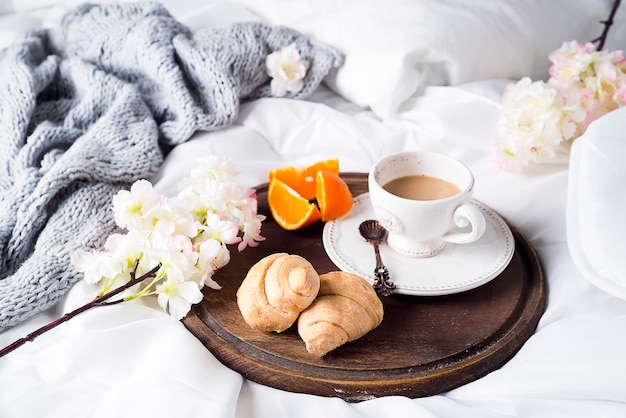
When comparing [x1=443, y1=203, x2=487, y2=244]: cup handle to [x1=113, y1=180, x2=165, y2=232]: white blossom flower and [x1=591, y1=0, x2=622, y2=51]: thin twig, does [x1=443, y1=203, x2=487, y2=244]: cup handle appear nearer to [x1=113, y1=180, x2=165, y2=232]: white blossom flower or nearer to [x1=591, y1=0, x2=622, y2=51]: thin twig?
[x1=113, y1=180, x2=165, y2=232]: white blossom flower

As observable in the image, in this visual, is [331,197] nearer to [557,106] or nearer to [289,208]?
[289,208]

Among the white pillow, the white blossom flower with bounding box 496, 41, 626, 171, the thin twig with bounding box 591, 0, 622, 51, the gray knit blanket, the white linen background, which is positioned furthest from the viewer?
the thin twig with bounding box 591, 0, 622, 51

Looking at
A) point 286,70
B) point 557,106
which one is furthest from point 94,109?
point 557,106

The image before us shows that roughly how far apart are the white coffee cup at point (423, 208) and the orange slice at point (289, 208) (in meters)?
0.12

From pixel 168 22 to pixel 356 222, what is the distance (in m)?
0.70

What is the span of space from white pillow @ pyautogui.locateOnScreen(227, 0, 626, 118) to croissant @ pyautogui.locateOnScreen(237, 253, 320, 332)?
62 centimetres

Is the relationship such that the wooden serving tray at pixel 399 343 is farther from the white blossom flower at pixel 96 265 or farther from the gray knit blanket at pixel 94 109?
the gray knit blanket at pixel 94 109

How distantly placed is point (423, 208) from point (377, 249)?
4.6 inches

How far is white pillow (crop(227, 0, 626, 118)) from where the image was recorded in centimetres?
130

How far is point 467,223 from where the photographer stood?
2.99 ft

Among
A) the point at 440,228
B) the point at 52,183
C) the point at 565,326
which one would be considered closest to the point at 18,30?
the point at 52,183

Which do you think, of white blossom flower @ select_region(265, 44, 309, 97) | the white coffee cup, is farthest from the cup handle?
white blossom flower @ select_region(265, 44, 309, 97)

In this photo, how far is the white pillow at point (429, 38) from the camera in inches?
51.3

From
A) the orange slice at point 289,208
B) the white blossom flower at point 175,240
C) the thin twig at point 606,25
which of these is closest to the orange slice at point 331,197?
the orange slice at point 289,208
